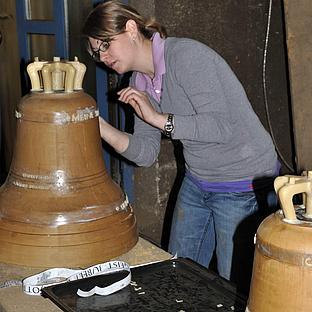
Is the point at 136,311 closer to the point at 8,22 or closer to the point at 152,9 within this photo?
the point at 152,9

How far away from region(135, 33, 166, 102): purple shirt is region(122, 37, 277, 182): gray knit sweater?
0.02 meters

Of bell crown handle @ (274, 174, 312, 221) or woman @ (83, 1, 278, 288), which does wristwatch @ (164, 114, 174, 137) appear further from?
bell crown handle @ (274, 174, 312, 221)

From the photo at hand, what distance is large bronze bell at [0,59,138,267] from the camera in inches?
60.2

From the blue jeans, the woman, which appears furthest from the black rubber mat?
the blue jeans

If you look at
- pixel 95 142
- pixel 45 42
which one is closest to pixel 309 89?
pixel 45 42

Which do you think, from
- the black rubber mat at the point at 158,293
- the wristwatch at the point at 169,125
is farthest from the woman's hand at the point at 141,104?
the black rubber mat at the point at 158,293

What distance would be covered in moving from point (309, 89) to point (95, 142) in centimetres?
164

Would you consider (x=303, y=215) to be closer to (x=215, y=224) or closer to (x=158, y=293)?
(x=158, y=293)

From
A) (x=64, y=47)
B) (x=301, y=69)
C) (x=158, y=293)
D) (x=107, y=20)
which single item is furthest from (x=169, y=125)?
(x=64, y=47)

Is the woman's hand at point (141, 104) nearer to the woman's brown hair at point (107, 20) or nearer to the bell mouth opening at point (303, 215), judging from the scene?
the woman's brown hair at point (107, 20)

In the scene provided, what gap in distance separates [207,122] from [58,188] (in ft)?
1.85

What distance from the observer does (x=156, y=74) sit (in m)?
2.14

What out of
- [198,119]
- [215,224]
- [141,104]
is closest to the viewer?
[141,104]

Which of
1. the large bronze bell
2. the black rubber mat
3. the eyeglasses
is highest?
the eyeglasses
